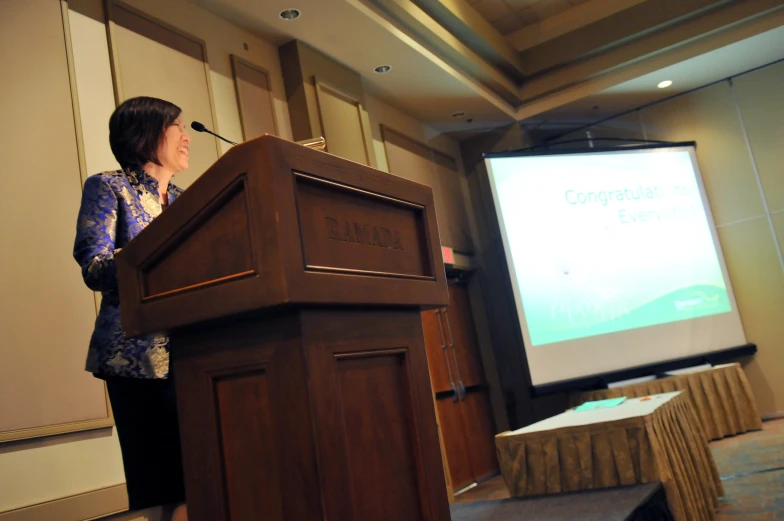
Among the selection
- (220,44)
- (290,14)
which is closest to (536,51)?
(290,14)

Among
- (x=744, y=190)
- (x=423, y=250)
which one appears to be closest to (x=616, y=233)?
(x=744, y=190)

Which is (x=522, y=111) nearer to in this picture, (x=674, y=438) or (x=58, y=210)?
(x=674, y=438)

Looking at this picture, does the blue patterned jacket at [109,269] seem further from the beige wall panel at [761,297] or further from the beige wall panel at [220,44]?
the beige wall panel at [761,297]

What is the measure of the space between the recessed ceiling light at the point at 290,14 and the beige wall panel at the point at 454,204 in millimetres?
2338

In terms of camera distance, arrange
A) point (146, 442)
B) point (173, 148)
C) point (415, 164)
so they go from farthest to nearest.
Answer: point (415, 164) < point (173, 148) < point (146, 442)

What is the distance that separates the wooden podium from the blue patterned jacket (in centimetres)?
21

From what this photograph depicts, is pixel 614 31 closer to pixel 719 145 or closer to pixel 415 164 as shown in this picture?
pixel 719 145

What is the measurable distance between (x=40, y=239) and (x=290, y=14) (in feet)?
7.02

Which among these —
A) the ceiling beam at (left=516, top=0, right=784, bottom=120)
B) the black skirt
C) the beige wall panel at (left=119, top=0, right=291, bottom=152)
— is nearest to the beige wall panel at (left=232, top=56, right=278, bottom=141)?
the beige wall panel at (left=119, top=0, right=291, bottom=152)

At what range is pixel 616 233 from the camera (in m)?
5.55

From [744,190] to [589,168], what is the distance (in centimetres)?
150

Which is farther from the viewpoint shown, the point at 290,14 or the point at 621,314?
the point at 621,314

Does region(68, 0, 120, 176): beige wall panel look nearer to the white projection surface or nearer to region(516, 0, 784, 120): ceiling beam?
the white projection surface

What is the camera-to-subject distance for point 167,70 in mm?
3326
